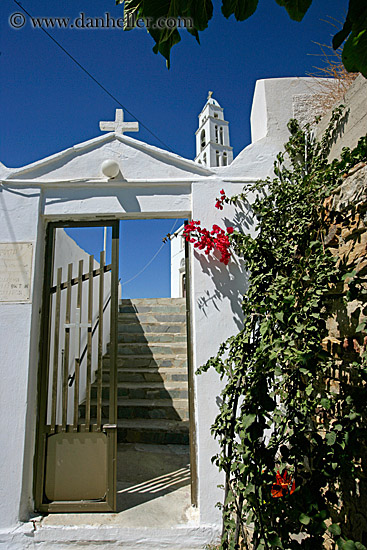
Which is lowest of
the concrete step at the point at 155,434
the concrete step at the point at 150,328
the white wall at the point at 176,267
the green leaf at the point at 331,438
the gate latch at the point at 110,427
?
the concrete step at the point at 155,434

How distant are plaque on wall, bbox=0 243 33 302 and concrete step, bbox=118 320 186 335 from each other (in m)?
4.12

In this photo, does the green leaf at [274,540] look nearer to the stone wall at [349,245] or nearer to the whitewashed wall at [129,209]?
the stone wall at [349,245]

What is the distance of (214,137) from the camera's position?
99.8 feet

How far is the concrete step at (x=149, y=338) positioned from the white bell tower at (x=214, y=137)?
78.8 ft

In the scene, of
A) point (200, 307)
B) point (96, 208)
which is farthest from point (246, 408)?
point (96, 208)

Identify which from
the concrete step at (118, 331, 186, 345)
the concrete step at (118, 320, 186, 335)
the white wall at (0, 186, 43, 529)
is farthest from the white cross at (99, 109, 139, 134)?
the concrete step at (118, 320, 186, 335)

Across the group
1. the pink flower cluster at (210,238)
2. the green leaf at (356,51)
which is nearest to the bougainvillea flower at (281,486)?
the pink flower cluster at (210,238)

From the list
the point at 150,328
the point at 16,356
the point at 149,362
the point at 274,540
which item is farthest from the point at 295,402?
the point at 150,328

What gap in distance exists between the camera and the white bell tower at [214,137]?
29828mm

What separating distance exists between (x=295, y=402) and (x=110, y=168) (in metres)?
2.41

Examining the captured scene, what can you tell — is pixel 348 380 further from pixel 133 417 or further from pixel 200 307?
pixel 133 417

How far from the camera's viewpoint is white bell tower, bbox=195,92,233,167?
29.8m

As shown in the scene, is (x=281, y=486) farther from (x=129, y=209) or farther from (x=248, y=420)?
(x=129, y=209)

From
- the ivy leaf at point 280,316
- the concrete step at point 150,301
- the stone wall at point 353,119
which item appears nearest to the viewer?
the ivy leaf at point 280,316
